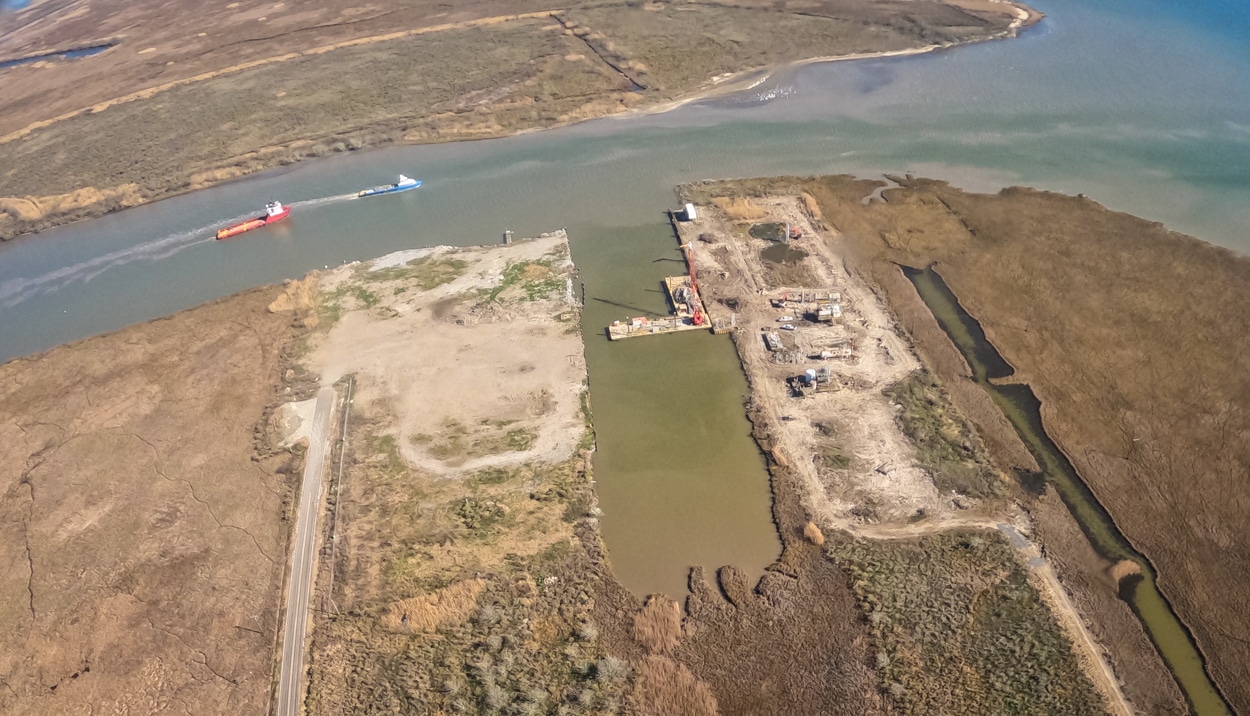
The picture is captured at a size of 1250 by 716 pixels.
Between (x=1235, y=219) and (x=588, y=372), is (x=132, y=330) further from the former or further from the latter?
(x=1235, y=219)

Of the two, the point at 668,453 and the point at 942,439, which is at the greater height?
the point at 942,439

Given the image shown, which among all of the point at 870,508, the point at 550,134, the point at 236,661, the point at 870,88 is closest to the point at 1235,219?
the point at 870,88

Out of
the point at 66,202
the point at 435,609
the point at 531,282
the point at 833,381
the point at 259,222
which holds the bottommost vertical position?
the point at 435,609

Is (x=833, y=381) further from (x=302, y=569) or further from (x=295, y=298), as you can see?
(x=295, y=298)

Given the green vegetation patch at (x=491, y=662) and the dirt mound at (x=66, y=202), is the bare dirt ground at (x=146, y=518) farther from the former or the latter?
the dirt mound at (x=66, y=202)

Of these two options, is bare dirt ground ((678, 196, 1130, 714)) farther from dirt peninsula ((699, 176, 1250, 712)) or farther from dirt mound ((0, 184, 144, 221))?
dirt mound ((0, 184, 144, 221))

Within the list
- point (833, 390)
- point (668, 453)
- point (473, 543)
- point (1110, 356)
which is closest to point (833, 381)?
point (833, 390)

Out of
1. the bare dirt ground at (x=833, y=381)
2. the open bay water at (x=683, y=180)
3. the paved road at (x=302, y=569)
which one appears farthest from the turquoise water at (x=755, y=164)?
→ the paved road at (x=302, y=569)
